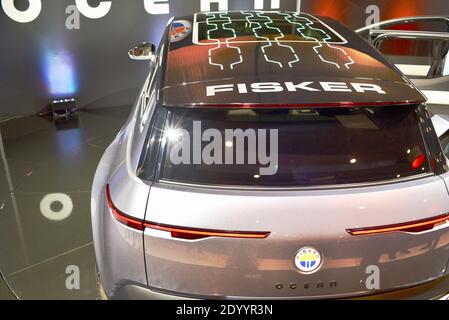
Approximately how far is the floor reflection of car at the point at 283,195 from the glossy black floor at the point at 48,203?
109 cm

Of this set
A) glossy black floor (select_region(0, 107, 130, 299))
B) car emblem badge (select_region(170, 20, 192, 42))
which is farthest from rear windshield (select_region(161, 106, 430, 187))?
glossy black floor (select_region(0, 107, 130, 299))

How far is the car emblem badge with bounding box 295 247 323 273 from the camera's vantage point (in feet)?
4.67

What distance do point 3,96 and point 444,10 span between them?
6.62 meters

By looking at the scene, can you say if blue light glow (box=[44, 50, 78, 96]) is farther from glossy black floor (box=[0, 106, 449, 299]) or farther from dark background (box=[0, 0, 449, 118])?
glossy black floor (box=[0, 106, 449, 299])

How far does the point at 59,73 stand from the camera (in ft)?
17.7

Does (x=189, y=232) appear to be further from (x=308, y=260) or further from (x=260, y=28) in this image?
(x=260, y=28)

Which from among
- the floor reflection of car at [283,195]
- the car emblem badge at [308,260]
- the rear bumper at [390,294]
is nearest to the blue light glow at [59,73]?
the floor reflection of car at [283,195]

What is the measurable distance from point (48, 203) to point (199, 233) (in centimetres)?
246

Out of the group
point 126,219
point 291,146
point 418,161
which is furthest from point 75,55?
point 418,161

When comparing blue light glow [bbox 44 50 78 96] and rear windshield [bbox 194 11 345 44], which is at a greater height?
rear windshield [bbox 194 11 345 44]

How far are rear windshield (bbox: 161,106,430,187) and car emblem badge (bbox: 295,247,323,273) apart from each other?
24 cm

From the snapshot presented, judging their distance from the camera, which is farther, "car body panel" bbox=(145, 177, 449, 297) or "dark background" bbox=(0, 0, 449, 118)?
"dark background" bbox=(0, 0, 449, 118)

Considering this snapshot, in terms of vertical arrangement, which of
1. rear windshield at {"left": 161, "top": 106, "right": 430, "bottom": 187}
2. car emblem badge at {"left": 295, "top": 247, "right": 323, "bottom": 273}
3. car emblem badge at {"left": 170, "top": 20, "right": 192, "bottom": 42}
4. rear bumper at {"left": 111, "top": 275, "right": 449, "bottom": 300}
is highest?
car emblem badge at {"left": 170, "top": 20, "right": 192, "bottom": 42}

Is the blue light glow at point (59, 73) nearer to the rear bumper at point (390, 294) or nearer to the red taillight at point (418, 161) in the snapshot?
the rear bumper at point (390, 294)
